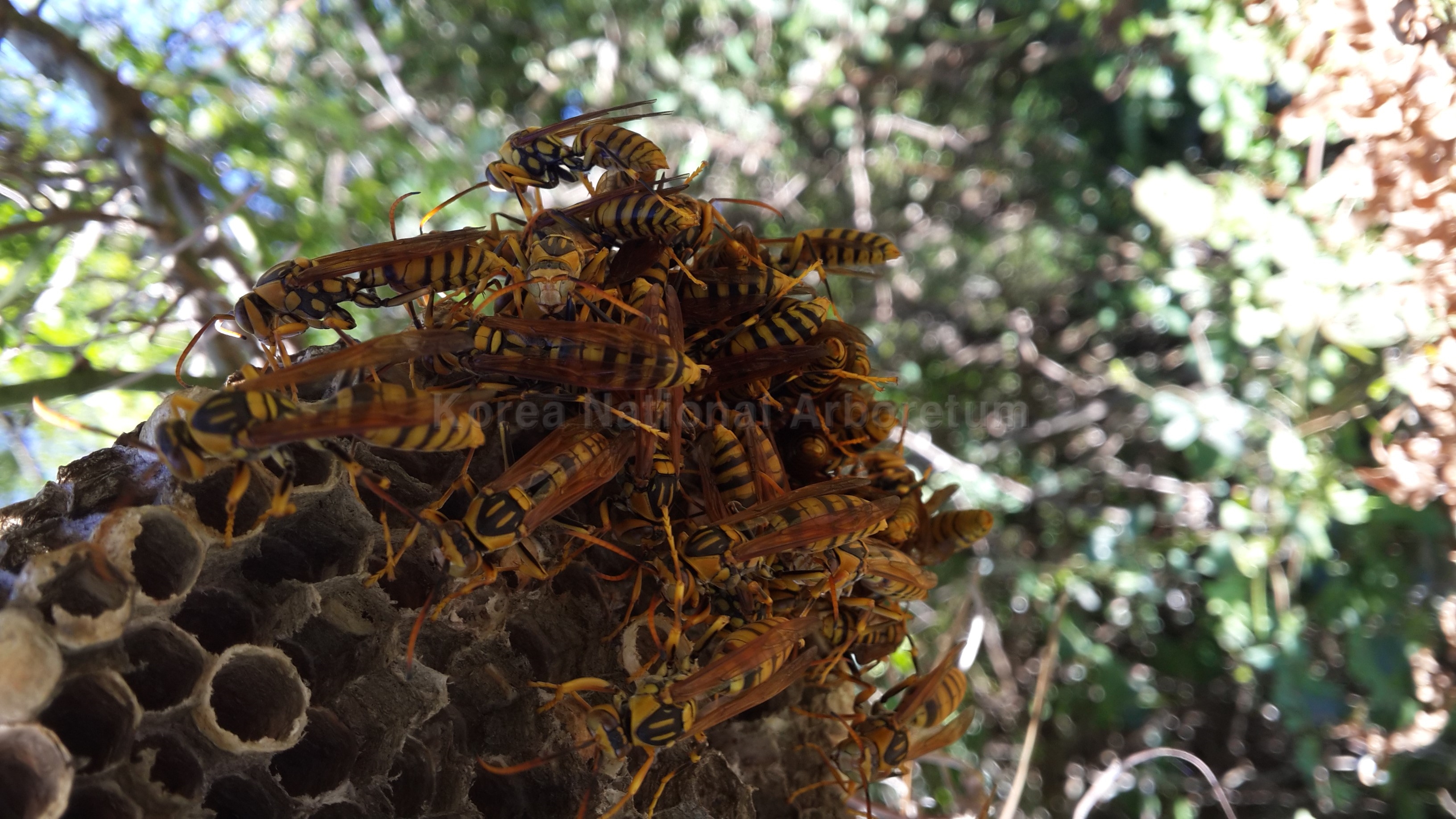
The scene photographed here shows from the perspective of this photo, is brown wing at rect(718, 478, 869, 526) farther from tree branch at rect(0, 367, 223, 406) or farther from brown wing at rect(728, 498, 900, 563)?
tree branch at rect(0, 367, 223, 406)

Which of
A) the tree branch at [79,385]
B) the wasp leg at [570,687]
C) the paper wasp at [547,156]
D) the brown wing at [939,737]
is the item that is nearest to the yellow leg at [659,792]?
the wasp leg at [570,687]

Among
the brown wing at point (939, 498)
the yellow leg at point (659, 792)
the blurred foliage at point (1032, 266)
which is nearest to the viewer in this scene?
the yellow leg at point (659, 792)

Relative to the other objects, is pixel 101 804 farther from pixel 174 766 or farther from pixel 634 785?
pixel 634 785

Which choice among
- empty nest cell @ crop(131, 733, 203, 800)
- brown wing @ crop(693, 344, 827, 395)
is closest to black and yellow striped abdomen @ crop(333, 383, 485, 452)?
brown wing @ crop(693, 344, 827, 395)

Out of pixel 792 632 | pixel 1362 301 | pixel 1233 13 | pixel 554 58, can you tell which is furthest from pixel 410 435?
pixel 554 58

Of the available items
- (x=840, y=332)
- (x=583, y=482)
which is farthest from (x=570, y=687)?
(x=840, y=332)

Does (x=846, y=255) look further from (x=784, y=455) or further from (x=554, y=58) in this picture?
(x=554, y=58)

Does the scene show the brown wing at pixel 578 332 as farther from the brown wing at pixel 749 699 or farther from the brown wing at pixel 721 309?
the brown wing at pixel 749 699
